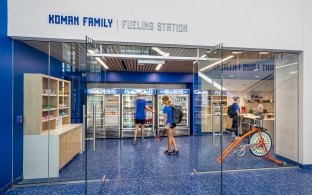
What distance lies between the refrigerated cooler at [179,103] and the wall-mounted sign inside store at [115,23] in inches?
183

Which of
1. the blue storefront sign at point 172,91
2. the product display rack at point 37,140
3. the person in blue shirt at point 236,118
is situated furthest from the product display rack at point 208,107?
the product display rack at point 37,140

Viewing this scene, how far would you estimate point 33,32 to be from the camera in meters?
3.33

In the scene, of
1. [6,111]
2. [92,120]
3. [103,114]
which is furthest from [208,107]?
[6,111]

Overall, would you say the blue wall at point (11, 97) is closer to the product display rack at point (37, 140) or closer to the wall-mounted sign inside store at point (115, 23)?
the product display rack at point (37, 140)

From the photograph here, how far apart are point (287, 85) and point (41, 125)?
555cm

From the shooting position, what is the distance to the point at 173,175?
13.1 feet

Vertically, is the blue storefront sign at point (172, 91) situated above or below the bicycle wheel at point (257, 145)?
above

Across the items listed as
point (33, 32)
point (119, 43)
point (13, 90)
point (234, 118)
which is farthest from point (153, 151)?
point (33, 32)

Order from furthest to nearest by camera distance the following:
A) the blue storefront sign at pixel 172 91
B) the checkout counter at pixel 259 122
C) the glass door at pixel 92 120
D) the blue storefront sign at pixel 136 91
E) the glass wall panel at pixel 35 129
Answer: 1. the blue storefront sign at pixel 172 91
2. the blue storefront sign at pixel 136 91
3. the checkout counter at pixel 259 122
4. the glass wall panel at pixel 35 129
5. the glass door at pixel 92 120

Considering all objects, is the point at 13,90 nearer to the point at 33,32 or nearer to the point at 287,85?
the point at 33,32

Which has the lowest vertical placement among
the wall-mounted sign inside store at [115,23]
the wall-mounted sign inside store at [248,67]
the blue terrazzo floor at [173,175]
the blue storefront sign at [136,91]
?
the blue terrazzo floor at [173,175]

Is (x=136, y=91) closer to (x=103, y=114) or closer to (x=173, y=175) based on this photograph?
(x=103, y=114)

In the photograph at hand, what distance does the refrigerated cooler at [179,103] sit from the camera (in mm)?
8258

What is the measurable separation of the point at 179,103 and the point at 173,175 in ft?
15.4
